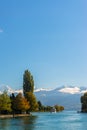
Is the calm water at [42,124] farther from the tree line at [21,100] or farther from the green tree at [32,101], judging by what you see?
the green tree at [32,101]

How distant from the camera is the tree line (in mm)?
154625

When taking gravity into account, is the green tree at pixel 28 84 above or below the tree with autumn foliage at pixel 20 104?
above

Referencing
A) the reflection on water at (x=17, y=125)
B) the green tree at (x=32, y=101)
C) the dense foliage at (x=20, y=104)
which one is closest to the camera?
the reflection on water at (x=17, y=125)

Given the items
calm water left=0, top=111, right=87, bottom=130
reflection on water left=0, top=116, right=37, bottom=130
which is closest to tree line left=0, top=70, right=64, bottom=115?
calm water left=0, top=111, right=87, bottom=130

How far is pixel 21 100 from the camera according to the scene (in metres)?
165

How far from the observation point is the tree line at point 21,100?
15462 centimetres

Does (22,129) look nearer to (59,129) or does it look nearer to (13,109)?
(59,129)

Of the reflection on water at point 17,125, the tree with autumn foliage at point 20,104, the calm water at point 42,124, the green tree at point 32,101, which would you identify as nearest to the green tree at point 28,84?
the green tree at point 32,101

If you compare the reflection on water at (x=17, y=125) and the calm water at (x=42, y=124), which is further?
the calm water at (x=42, y=124)

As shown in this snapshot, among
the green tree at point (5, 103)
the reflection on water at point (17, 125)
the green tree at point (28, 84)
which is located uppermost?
the green tree at point (28, 84)

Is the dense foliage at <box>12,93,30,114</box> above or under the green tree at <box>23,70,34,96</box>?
under

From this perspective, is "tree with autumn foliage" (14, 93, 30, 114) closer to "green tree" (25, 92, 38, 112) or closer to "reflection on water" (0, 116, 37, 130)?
"green tree" (25, 92, 38, 112)

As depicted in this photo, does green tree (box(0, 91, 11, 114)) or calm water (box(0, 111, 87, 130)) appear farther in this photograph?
green tree (box(0, 91, 11, 114))

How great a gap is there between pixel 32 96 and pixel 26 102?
11222 millimetres
